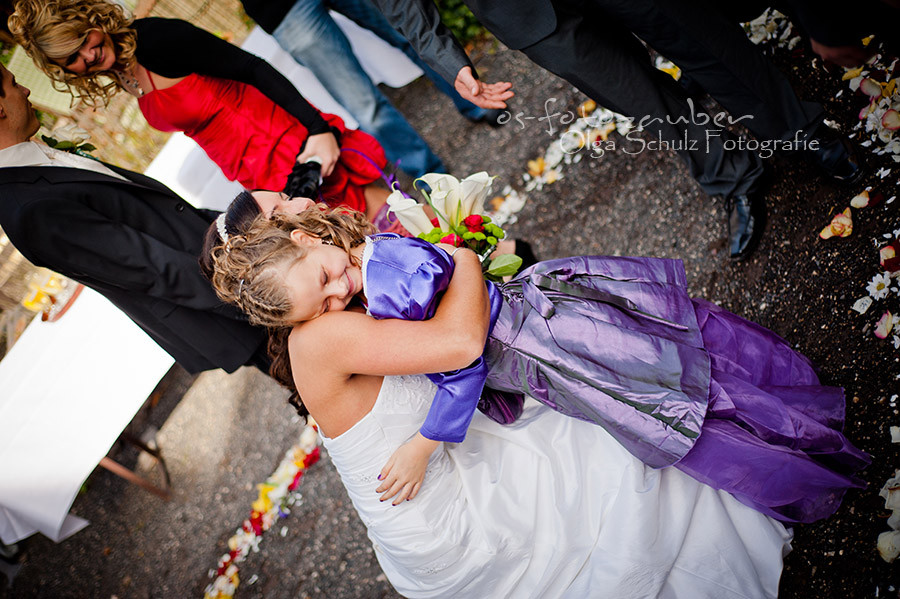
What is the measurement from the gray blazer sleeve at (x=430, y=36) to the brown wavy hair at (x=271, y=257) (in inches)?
38.1

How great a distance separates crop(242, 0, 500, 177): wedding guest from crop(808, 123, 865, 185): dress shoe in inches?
74.8

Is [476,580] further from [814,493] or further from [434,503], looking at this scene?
[814,493]

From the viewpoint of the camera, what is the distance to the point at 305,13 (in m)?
3.27

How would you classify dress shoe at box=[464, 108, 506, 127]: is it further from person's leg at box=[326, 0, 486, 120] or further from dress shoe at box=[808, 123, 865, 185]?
dress shoe at box=[808, 123, 865, 185]

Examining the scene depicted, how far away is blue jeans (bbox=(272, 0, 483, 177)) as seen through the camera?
10.9 ft

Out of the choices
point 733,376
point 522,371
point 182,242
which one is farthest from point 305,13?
point 733,376

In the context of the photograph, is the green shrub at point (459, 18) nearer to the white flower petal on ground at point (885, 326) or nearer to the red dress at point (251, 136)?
the red dress at point (251, 136)

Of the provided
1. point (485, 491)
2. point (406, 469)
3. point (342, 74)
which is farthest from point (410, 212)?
point (342, 74)

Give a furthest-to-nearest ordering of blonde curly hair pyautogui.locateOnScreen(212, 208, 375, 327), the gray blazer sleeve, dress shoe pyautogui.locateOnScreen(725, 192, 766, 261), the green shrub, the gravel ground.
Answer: the green shrub < the gray blazer sleeve < dress shoe pyautogui.locateOnScreen(725, 192, 766, 261) < the gravel ground < blonde curly hair pyautogui.locateOnScreen(212, 208, 375, 327)

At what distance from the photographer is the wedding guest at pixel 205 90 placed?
7.72 ft

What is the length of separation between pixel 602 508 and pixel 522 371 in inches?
19.6

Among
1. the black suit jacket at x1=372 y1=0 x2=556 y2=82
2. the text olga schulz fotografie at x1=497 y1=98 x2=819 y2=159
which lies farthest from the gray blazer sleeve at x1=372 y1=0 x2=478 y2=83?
the text olga schulz fotografie at x1=497 y1=98 x2=819 y2=159

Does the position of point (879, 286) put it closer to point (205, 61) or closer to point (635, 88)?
point (635, 88)

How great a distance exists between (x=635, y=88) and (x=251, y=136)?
1.77 m
